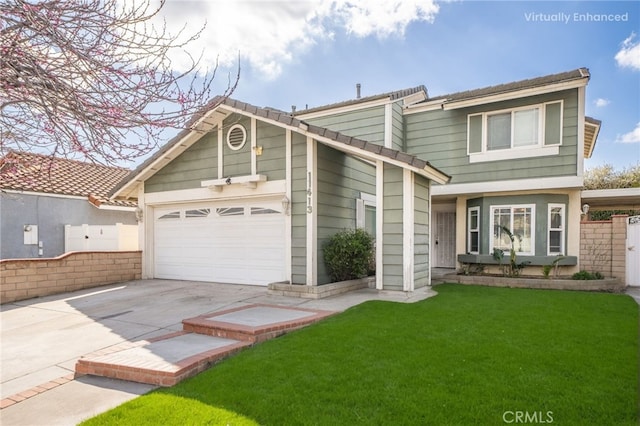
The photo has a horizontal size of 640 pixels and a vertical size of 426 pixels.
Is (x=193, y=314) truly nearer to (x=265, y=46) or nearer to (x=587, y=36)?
(x=265, y=46)

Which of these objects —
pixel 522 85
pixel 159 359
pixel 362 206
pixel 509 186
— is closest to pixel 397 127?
pixel 362 206

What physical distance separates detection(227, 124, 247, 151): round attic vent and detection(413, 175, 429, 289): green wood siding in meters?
4.74

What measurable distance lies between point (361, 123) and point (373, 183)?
7.25 ft

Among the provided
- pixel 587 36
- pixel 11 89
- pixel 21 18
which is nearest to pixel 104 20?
pixel 21 18

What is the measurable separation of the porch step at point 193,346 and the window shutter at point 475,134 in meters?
7.98

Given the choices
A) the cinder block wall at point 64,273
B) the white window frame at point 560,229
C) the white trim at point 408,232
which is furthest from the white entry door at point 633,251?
the cinder block wall at point 64,273

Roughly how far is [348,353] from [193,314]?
3.70m

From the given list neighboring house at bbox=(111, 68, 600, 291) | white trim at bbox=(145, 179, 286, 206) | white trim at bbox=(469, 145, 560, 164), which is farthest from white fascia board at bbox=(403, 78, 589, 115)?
white trim at bbox=(145, 179, 286, 206)

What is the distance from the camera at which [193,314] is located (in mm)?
7031

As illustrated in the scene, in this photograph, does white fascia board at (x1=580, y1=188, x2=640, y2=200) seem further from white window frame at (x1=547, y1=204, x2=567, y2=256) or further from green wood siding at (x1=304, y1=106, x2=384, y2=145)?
green wood siding at (x1=304, y1=106, x2=384, y2=145)

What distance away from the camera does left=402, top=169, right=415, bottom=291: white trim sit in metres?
8.48

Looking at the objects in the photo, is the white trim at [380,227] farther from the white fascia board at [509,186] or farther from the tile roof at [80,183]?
the tile roof at [80,183]

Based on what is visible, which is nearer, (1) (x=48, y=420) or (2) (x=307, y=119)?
(1) (x=48, y=420)

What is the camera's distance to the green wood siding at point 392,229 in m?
8.59
